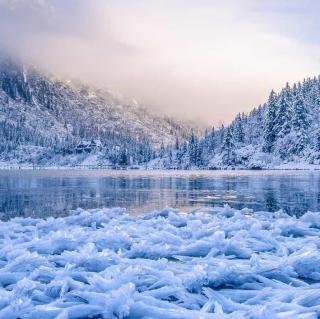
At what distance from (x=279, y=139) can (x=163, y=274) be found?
116m

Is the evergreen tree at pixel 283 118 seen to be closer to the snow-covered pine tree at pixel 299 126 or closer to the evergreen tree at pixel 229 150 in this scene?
the snow-covered pine tree at pixel 299 126

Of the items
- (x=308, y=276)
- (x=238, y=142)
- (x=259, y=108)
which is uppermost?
(x=259, y=108)

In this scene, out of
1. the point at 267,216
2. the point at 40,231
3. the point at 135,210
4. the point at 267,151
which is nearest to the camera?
the point at 40,231

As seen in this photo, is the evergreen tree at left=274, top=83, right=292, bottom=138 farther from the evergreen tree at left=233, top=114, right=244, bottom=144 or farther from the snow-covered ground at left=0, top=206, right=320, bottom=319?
the snow-covered ground at left=0, top=206, right=320, bottom=319

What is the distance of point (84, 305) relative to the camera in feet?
20.6

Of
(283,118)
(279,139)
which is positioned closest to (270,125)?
(283,118)

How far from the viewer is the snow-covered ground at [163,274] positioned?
6.21 m

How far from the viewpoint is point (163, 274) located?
311 inches

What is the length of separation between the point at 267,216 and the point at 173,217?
4538mm

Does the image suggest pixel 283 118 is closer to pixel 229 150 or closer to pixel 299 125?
pixel 299 125

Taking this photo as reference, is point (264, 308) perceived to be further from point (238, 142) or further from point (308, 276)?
point (238, 142)

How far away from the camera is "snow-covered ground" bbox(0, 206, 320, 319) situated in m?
6.21

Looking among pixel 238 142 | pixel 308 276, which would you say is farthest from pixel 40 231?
pixel 238 142

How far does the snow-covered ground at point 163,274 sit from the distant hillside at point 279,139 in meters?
102
